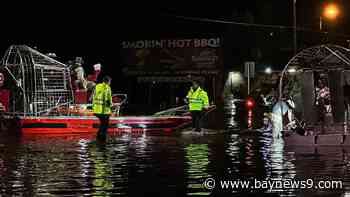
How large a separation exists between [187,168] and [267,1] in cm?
7055

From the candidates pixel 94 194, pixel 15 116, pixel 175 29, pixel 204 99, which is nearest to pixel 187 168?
pixel 94 194

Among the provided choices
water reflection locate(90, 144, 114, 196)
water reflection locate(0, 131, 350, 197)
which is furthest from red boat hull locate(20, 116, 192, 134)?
water reflection locate(90, 144, 114, 196)

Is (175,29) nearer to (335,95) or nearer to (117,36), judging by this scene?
(117,36)

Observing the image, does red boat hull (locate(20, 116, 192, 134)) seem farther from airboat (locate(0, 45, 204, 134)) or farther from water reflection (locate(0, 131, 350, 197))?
water reflection (locate(0, 131, 350, 197))

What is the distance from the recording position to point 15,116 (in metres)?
23.6

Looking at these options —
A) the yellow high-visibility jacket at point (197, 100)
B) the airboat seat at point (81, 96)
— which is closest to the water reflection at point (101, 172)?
the yellow high-visibility jacket at point (197, 100)

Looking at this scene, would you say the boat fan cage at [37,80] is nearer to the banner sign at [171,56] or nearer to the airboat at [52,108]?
the airboat at [52,108]

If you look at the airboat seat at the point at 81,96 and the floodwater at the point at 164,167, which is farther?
the airboat seat at the point at 81,96

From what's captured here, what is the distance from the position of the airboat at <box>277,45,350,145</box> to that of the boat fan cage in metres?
8.28

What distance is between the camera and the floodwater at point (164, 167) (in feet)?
34.4

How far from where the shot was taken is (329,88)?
18.4 metres

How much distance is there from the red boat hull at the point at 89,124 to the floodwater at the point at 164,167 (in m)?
3.07

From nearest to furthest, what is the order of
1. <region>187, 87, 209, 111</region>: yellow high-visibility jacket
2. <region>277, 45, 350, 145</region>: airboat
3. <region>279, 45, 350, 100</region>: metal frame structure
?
<region>279, 45, 350, 100</region>: metal frame structure < <region>277, 45, 350, 145</region>: airboat < <region>187, 87, 209, 111</region>: yellow high-visibility jacket

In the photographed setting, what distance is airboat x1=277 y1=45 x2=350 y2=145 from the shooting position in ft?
58.1
